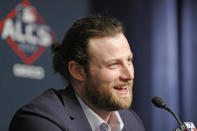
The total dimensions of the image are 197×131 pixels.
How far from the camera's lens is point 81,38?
5.96ft

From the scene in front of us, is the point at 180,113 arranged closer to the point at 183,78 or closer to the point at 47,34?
the point at 183,78

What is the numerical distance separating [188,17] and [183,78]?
0.60 meters

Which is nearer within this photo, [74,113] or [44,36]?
[74,113]

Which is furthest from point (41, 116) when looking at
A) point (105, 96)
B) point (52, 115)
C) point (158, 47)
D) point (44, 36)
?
point (158, 47)

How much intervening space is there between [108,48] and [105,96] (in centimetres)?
22

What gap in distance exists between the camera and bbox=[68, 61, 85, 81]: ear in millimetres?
1804

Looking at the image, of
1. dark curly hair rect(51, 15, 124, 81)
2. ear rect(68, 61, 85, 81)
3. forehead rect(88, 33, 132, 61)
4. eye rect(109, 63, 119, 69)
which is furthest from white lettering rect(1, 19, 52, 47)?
eye rect(109, 63, 119, 69)

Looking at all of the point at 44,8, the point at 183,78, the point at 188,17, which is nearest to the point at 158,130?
the point at 183,78

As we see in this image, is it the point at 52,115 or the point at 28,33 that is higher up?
the point at 28,33

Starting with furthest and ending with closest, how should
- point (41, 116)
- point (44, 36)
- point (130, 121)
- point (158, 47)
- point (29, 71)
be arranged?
1. point (158, 47)
2. point (44, 36)
3. point (29, 71)
4. point (130, 121)
5. point (41, 116)

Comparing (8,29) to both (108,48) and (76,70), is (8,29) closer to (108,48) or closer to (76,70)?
(76,70)

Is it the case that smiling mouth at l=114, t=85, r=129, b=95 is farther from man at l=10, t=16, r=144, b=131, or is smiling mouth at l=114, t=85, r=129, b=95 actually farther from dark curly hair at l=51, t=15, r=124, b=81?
dark curly hair at l=51, t=15, r=124, b=81

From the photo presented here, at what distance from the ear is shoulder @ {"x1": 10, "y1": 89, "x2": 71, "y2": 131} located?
0.20 m

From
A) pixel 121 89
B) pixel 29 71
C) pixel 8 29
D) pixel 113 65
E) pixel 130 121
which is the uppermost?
pixel 8 29
